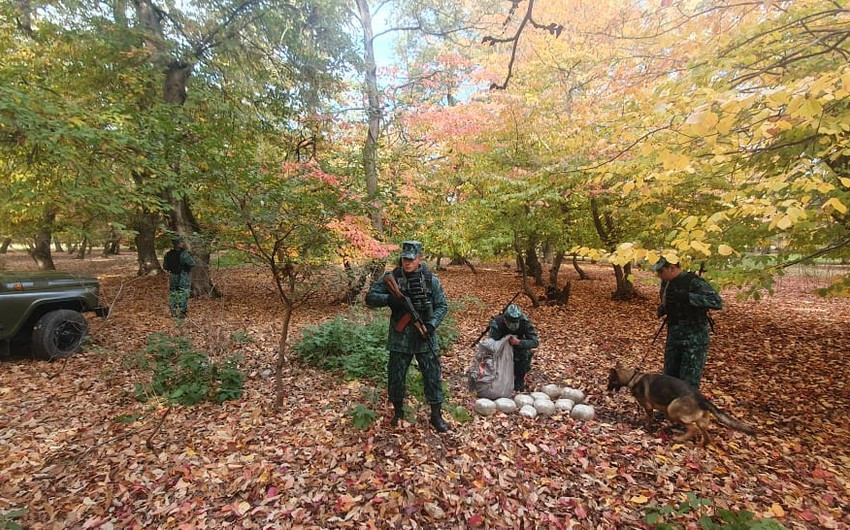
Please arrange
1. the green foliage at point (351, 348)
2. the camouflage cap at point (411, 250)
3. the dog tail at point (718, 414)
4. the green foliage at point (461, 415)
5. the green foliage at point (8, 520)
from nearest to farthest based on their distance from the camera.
→ the green foliage at point (8, 520) < the dog tail at point (718, 414) < the camouflage cap at point (411, 250) < the green foliage at point (461, 415) < the green foliage at point (351, 348)

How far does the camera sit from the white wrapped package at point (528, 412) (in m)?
4.20

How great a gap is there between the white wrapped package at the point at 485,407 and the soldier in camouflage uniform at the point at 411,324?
60 cm

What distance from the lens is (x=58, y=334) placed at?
5.15m

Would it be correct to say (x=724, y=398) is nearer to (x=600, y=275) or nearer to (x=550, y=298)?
(x=550, y=298)

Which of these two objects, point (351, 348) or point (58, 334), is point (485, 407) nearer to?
point (351, 348)

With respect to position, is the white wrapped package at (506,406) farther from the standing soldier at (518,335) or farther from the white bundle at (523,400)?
the standing soldier at (518,335)

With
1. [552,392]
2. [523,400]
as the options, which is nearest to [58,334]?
[523,400]

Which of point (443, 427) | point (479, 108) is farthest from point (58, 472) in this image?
point (479, 108)

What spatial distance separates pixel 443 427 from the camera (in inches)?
149

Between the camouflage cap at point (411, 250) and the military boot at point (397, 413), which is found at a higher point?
the camouflage cap at point (411, 250)

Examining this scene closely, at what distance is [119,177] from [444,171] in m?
6.97

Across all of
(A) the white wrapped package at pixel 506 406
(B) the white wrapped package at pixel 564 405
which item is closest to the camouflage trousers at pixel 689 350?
(B) the white wrapped package at pixel 564 405

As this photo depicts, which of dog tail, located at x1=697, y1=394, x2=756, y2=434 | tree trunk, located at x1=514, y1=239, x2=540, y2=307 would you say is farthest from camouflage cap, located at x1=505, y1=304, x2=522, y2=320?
tree trunk, located at x1=514, y1=239, x2=540, y2=307

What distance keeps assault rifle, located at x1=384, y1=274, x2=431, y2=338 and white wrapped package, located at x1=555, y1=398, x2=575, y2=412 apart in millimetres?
1969
